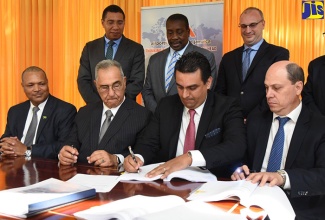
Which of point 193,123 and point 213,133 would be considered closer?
point 213,133

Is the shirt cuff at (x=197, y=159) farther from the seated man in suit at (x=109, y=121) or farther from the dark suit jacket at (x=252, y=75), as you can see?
the dark suit jacket at (x=252, y=75)

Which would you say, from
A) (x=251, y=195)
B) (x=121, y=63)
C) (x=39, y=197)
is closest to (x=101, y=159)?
(x=39, y=197)

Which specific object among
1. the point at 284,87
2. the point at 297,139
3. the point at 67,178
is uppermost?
the point at 284,87

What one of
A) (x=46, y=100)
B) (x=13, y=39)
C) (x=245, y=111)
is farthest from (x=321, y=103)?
(x=13, y=39)

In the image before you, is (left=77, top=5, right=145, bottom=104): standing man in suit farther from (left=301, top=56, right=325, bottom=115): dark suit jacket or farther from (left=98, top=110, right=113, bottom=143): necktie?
(left=301, top=56, right=325, bottom=115): dark suit jacket

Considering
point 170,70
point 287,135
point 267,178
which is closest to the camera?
point 267,178

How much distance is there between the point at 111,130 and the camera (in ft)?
10.5

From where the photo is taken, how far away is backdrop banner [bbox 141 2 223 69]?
19.1 ft

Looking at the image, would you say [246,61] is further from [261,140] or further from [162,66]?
[261,140]

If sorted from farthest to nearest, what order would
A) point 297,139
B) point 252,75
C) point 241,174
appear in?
point 252,75, point 297,139, point 241,174

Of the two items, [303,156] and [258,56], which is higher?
[258,56]

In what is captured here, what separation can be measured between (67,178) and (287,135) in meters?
1.38

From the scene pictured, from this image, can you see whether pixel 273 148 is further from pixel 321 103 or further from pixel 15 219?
pixel 15 219

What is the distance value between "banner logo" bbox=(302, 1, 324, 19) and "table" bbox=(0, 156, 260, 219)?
171 inches
